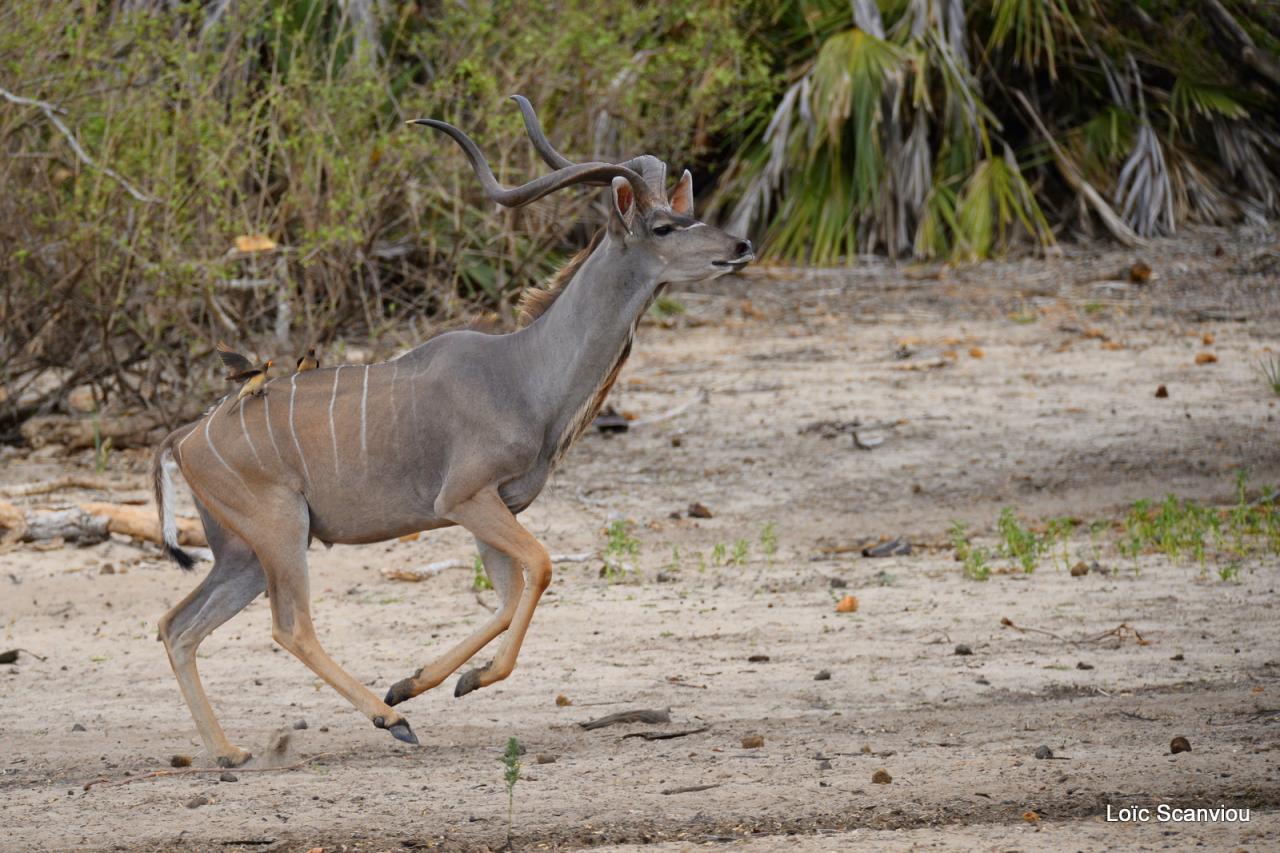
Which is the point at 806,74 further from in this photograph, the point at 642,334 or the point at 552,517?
the point at 552,517

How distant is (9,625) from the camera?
672 centimetres

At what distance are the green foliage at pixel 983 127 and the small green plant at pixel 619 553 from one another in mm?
6166

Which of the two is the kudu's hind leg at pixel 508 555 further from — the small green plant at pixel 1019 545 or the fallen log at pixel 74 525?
the fallen log at pixel 74 525

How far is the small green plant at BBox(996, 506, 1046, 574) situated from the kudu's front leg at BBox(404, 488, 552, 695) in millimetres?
2785

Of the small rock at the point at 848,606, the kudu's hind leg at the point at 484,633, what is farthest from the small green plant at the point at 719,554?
the kudu's hind leg at the point at 484,633

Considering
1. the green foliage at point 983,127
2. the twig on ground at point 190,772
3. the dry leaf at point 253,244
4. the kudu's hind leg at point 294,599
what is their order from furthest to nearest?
the green foliage at point 983,127 → the dry leaf at point 253,244 → the kudu's hind leg at point 294,599 → the twig on ground at point 190,772

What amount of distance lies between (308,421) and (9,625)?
7.38 feet

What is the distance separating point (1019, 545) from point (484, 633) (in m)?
3.05

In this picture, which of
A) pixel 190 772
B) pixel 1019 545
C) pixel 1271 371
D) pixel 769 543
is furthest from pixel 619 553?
pixel 1271 371

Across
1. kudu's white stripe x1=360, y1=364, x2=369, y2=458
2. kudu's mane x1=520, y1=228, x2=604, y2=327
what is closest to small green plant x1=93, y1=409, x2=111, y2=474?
kudu's white stripe x1=360, y1=364, x2=369, y2=458

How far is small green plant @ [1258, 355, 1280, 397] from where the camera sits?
9812 millimetres

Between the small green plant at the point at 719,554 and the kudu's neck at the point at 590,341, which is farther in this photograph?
the small green plant at the point at 719,554

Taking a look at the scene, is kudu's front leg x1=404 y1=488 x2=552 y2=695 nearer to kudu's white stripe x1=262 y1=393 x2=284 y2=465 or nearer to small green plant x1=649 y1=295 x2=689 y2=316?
kudu's white stripe x1=262 y1=393 x2=284 y2=465

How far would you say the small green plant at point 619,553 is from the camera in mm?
7320
